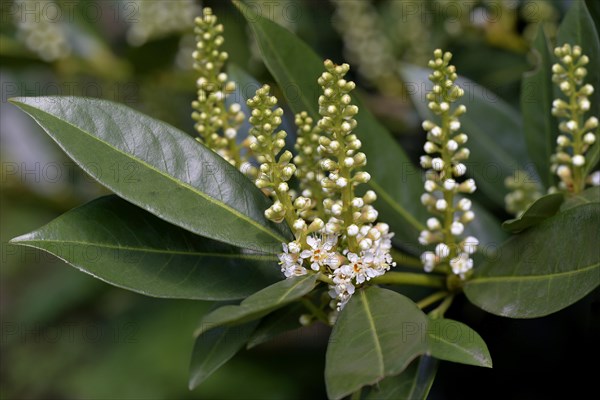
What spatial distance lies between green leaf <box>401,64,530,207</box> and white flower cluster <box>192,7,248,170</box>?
67cm

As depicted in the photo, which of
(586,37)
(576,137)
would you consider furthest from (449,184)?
(586,37)

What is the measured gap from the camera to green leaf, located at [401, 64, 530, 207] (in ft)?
6.55

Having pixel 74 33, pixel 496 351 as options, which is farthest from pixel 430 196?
pixel 74 33

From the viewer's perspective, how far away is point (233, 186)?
4.57 ft

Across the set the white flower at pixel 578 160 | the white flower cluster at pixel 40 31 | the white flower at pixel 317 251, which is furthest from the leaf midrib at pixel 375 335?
the white flower cluster at pixel 40 31

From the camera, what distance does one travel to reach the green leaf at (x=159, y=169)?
1.29 metres

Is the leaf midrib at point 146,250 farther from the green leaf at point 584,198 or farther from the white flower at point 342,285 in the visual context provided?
the green leaf at point 584,198

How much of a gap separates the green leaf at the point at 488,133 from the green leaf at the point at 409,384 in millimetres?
771

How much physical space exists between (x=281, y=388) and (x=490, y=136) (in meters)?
1.69

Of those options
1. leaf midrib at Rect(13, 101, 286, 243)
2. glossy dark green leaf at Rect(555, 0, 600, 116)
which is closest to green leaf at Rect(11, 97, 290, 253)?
leaf midrib at Rect(13, 101, 286, 243)

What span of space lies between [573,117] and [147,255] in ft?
3.21

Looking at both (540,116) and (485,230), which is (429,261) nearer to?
(485,230)

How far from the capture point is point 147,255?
4.57ft

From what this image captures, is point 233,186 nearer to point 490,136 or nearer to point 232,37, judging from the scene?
point 490,136
